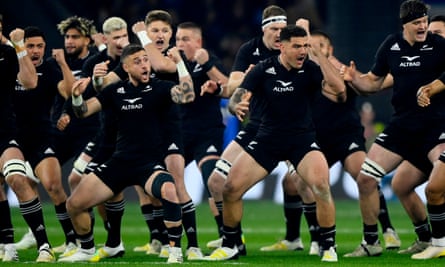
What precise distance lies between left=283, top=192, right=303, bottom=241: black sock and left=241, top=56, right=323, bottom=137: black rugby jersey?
2610 mm

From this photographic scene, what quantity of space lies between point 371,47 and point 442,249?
14.1m

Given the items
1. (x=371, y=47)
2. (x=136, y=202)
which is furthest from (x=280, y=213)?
(x=371, y=47)

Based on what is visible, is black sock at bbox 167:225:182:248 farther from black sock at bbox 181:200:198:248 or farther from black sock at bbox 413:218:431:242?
black sock at bbox 413:218:431:242

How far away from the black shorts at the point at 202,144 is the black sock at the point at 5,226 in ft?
9.63

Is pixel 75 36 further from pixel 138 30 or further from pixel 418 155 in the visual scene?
pixel 418 155

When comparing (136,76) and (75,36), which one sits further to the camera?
(75,36)

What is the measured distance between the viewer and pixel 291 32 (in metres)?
15.2

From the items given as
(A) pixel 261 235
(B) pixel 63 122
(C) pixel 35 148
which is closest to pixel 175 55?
(B) pixel 63 122

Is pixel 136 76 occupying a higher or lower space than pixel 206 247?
higher

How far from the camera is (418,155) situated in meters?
15.9

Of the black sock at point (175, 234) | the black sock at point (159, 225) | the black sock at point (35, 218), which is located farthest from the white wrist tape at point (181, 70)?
the black sock at point (159, 225)

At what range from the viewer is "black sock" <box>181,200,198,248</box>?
15875 millimetres

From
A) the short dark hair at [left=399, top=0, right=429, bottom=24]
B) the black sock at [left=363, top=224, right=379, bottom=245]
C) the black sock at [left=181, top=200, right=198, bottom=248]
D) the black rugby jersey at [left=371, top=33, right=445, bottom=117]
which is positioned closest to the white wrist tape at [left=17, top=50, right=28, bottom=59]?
the black sock at [left=181, top=200, right=198, bottom=248]

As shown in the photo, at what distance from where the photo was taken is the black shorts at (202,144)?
18.0 m
